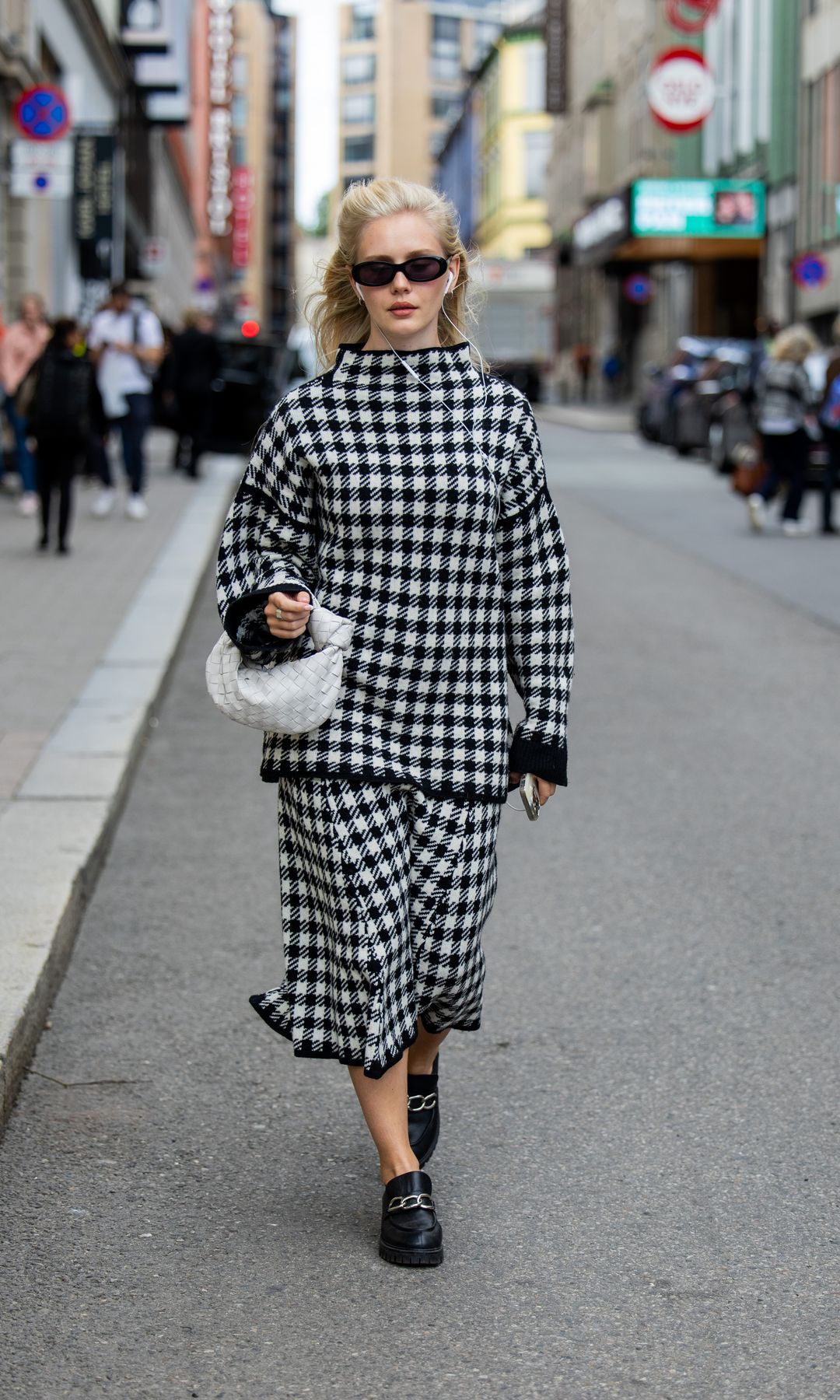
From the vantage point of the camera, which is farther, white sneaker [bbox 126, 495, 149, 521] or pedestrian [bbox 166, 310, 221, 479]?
pedestrian [bbox 166, 310, 221, 479]

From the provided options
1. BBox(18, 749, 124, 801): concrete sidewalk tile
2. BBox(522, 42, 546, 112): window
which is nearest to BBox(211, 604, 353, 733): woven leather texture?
BBox(18, 749, 124, 801): concrete sidewalk tile

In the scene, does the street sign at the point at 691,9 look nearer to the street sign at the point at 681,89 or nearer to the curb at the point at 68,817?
the street sign at the point at 681,89

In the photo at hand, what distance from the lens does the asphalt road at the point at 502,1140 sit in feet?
9.61

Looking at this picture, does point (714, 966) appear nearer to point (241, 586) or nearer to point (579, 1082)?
point (579, 1082)

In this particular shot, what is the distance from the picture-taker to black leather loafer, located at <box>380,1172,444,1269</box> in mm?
3221

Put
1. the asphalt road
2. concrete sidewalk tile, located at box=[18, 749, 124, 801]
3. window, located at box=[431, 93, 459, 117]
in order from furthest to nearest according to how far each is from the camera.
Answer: window, located at box=[431, 93, 459, 117], concrete sidewalk tile, located at box=[18, 749, 124, 801], the asphalt road

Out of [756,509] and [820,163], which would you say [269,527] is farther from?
[820,163]

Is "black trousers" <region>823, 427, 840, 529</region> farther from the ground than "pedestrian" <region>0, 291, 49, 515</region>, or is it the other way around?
"pedestrian" <region>0, 291, 49, 515</region>

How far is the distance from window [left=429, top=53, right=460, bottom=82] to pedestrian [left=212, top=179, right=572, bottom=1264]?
13258 cm

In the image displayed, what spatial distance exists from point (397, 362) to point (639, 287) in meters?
48.4

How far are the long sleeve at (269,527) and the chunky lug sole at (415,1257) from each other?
1.01m

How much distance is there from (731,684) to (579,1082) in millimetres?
5326

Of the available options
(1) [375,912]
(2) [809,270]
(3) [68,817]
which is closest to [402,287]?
(1) [375,912]

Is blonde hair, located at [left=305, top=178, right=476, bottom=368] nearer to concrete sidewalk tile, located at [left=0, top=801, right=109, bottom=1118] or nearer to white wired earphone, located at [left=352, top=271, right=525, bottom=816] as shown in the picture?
white wired earphone, located at [left=352, top=271, right=525, bottom=816]
